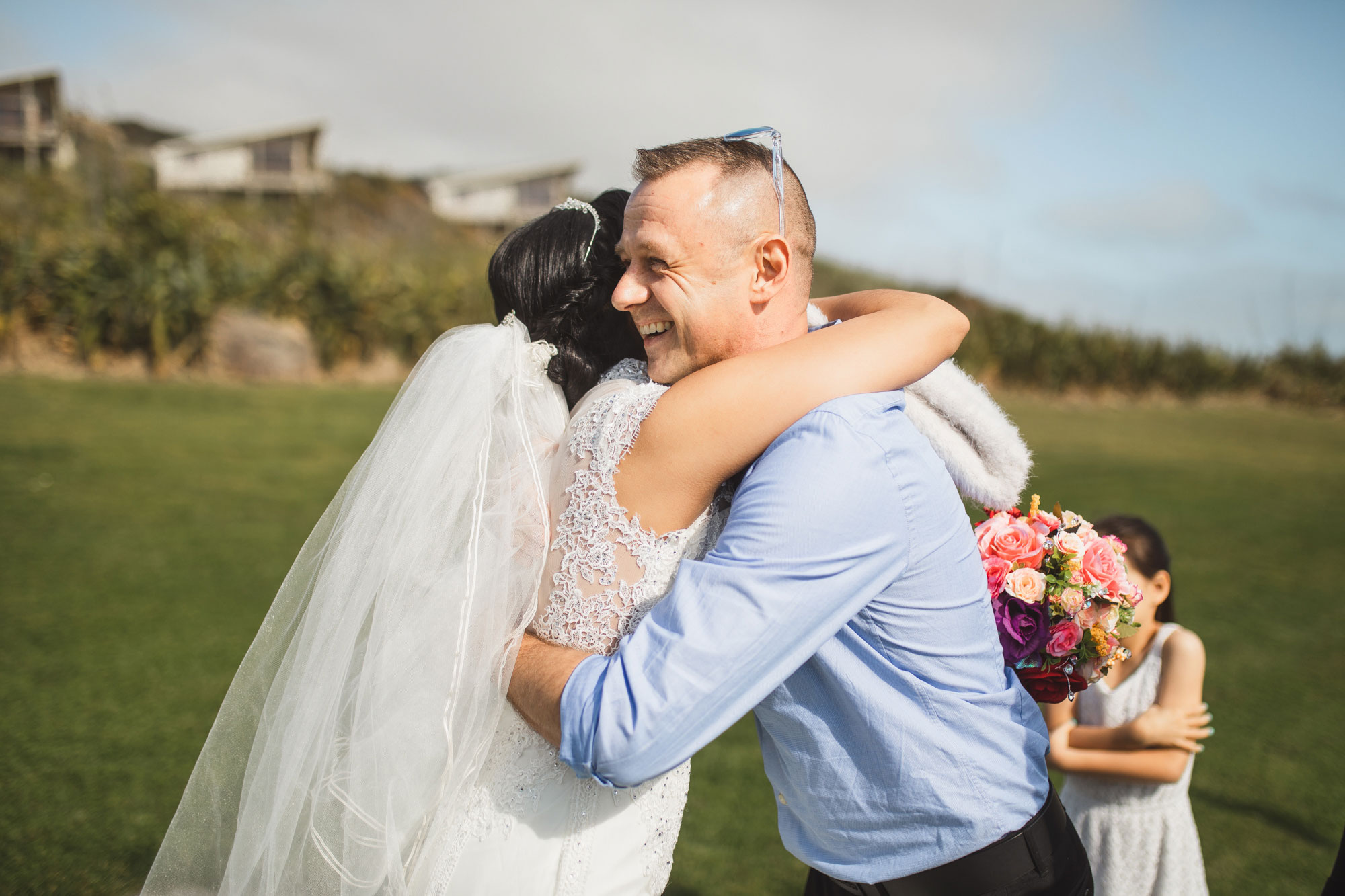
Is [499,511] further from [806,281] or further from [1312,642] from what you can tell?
[1312,642]

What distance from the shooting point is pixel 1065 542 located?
225 cm

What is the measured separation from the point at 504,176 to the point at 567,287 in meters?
46.2

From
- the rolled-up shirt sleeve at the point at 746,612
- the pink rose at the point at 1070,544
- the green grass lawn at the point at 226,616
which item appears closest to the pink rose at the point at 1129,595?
the pink rose at the point at 1070,544

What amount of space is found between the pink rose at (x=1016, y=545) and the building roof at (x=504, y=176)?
46385 mm

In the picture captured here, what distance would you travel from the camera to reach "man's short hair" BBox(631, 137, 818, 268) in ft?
5.98

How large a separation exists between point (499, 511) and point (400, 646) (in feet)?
1.13

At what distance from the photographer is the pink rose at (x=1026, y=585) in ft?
6.83

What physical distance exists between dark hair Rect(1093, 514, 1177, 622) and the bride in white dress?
1.57 meters

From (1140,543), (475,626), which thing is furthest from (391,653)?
(1140,543)

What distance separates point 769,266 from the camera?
1854 mm

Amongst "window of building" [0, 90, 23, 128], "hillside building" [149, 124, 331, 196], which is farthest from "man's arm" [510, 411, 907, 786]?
"window of building" [0, 90, 23, 128]

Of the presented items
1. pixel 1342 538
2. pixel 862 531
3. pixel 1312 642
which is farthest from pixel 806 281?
pixel 1342 538

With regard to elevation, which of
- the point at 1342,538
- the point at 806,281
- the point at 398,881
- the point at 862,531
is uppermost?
the point at 806,281

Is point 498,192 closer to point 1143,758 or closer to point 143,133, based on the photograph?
point 143,133
